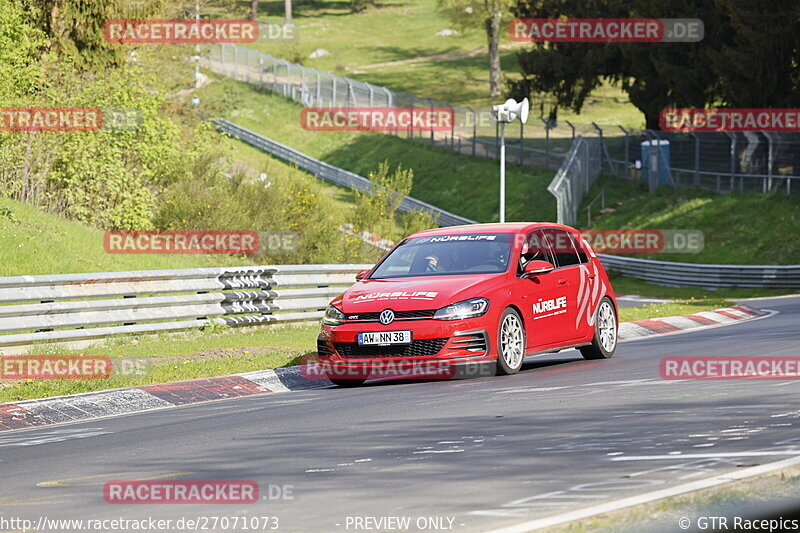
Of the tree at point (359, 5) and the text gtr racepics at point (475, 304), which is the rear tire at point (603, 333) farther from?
the tree at point (359, 5)

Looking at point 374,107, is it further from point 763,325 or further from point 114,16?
point 763,325

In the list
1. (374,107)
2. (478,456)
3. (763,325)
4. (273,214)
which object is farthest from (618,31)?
(478,456)

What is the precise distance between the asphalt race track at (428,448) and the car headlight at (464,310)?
0.72 meters

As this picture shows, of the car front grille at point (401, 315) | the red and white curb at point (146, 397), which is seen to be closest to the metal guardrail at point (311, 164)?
the red and white curb at point (146, 397)

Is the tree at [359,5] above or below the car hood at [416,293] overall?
above

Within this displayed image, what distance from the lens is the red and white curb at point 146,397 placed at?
37.8ft

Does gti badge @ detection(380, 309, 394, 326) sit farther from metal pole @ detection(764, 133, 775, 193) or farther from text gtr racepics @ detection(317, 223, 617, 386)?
metal pole @ detection(764, 133, 775, 193)

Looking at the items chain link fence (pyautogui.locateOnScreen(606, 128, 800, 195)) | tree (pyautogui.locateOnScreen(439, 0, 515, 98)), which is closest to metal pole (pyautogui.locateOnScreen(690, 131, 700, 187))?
chain link fence (pyautogui.locateOnScreen(606, 128, 800, 195))

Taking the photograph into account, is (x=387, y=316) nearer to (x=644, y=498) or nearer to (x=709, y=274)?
(x=644, y=498)

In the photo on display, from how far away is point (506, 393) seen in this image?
36.8ft

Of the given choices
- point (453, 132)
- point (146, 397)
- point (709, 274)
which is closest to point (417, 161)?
point (453, 132)

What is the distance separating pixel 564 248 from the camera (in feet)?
49.6

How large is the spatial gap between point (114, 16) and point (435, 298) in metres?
21.5

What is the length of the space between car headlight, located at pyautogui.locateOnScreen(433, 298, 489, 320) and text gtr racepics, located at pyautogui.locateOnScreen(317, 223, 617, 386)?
0.03 ft
